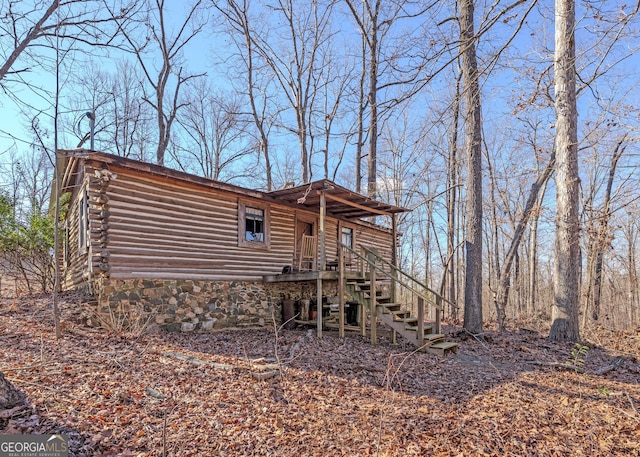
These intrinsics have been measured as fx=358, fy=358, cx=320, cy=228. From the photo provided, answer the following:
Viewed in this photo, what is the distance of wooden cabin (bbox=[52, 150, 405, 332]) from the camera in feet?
25.4

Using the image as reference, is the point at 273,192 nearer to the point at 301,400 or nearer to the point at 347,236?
the point at 347,236

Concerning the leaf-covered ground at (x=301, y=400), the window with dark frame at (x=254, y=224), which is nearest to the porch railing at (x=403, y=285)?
the leaf-covered ground at (x=301, y=400)

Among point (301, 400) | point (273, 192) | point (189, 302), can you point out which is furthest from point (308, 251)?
point (301, 400)

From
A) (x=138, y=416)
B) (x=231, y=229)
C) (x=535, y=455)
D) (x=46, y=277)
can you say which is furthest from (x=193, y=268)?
(x=535, y=455)

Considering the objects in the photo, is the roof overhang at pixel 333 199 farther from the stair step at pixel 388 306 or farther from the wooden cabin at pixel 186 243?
the stair step at pixel 388 306

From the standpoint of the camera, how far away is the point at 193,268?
360 inches

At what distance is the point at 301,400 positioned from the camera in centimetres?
454

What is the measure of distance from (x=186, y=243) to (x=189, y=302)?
1.48 metres

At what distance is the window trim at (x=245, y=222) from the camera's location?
403 inches

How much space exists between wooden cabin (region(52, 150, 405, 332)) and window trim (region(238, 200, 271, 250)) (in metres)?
0.03

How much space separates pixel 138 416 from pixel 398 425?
9.07ft

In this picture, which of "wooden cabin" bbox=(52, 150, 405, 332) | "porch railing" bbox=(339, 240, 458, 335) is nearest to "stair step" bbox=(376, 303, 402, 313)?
"porch railing" bbox=(339, 240, 458, 335)

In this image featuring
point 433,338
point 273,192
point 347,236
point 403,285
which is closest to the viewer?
point 403,285

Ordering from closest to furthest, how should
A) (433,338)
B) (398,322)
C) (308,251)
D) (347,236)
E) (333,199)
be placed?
(433,338) < (398,322) < (333,199) < (308,251) < (347,236)
